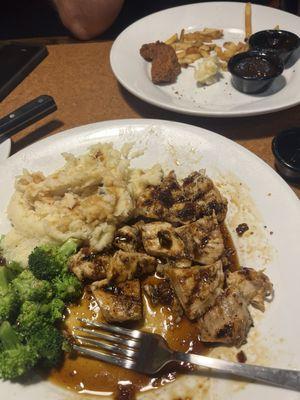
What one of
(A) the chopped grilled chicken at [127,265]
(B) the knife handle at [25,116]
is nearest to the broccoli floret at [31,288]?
(A) the chopped grilled chicken at [127,265]

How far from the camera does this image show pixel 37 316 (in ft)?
9.20

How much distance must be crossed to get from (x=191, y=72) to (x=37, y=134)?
200 cm

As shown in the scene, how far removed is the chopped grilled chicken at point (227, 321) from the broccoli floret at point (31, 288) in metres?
1.13

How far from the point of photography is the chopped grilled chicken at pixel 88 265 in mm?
3094

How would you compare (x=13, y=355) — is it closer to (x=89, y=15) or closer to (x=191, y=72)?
(x=191, y=72)

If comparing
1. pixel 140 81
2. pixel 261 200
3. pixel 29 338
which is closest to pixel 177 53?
pixel 140 81

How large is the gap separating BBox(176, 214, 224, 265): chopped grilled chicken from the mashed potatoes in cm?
55

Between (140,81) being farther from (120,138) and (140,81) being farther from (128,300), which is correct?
(128,300)

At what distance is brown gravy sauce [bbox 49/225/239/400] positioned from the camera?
8.46ft

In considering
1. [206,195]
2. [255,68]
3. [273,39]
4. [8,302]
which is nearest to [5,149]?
[8,302]

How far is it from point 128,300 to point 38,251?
2.60 feet

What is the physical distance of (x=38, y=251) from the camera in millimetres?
3082

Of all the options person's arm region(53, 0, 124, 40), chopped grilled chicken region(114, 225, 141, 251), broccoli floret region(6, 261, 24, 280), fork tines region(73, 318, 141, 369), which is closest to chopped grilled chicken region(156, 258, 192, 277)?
chopped grilled chicken region(114, 225, 141, 251)

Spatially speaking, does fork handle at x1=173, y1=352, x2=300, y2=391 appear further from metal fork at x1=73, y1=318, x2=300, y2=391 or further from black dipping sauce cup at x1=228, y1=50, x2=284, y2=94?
black dipping sauce cup at x1=228, y1=50, x2=284, y2=94
